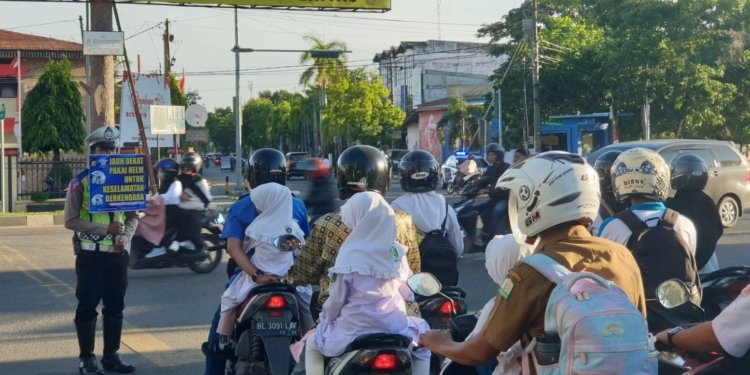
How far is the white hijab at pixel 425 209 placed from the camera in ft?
21.5

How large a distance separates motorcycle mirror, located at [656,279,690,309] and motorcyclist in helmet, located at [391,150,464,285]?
2846 mm

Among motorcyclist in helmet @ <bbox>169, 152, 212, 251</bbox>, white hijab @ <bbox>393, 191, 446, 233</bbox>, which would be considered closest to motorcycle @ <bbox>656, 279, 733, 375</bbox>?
white hijab @ <bbox>393, 191, 446, 233</bbox>

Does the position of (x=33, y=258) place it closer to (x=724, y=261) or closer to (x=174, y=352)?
(x=174, y=352)

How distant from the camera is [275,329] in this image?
5.46m

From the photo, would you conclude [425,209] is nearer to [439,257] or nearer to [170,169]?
[439,257]

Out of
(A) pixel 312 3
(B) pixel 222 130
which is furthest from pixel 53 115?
(B) pixel 222 130

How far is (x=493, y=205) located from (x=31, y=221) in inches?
540

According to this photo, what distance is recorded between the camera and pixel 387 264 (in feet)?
14.3

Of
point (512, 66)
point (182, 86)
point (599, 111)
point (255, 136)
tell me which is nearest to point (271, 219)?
point (599, 111)

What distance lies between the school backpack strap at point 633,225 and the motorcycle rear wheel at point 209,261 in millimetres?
8831

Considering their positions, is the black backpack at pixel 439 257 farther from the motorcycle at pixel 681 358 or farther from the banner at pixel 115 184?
the motorcycle at pixel 681 358

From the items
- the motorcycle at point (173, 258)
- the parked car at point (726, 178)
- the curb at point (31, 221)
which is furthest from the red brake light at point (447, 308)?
the curb at point (31, 221)

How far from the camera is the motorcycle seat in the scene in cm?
429

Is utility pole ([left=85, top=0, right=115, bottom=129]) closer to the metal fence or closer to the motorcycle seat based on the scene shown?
the metal fence
